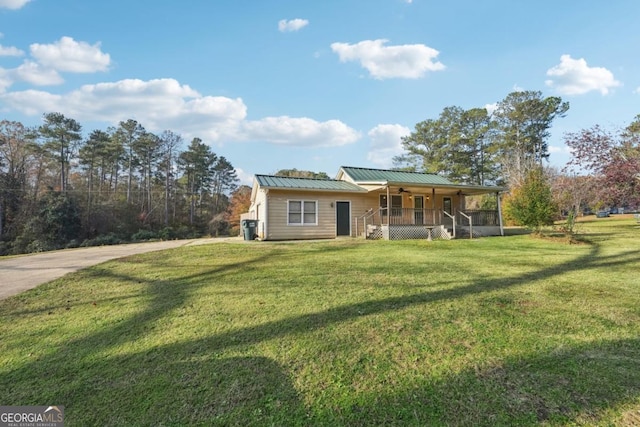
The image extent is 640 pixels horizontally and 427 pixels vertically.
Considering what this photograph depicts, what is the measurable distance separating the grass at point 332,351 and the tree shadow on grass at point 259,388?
1cm

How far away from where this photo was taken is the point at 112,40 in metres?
11.1

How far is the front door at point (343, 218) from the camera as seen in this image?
15.1m

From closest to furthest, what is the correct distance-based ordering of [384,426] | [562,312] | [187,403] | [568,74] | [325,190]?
[384,426] → [187,403] → [562,312] → [325,190] → [568,74]

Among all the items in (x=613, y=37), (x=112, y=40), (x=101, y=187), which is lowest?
(x=101, y=187)

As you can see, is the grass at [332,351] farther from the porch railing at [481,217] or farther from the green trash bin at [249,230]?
the porch railing at [481,217]

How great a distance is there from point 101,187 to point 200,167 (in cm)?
1086

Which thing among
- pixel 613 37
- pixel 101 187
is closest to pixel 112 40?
pixel 613 37

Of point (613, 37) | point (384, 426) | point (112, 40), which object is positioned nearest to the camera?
point (384, 426)

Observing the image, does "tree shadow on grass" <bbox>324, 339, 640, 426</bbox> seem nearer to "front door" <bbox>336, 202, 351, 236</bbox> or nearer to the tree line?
"front door" <bbox>336, 202, 351, 236</bbox>

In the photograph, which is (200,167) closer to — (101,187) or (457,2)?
(101,187)

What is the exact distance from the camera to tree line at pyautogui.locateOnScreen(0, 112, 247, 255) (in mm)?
24484

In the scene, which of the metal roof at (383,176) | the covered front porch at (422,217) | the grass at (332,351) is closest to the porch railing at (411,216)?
the covered front porch at (422,217)

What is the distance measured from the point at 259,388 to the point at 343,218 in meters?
13.2

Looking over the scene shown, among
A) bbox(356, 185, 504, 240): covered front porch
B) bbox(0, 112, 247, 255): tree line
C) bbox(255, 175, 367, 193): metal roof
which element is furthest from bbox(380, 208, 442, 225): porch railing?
bbox(0, 112, 247, 255): tree line
